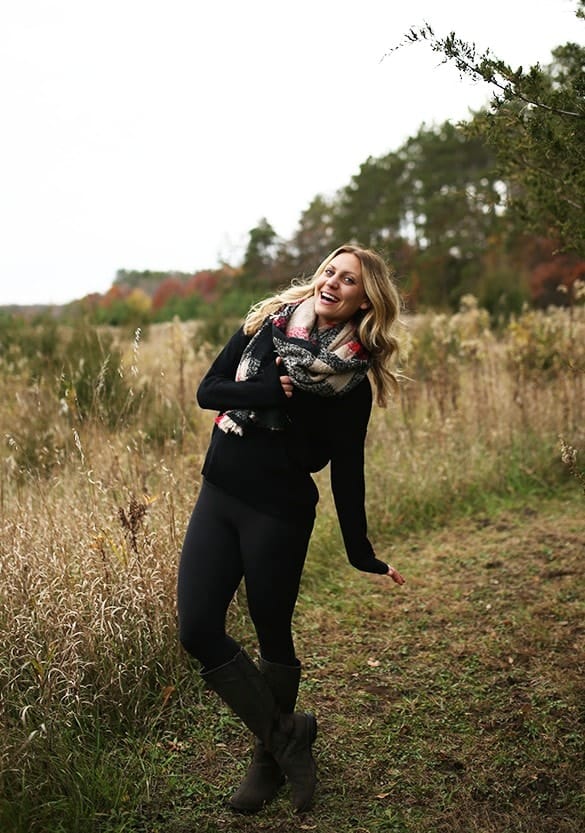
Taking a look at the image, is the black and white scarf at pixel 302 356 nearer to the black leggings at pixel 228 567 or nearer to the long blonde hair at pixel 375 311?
the long blonde hair at pixel 375 311

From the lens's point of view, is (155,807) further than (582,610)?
No

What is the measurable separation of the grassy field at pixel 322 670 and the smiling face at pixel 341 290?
560 millimetres

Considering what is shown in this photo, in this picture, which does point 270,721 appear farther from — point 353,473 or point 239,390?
point 239,390

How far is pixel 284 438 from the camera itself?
2666 mm

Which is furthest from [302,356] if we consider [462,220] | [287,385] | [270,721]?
[462,220]

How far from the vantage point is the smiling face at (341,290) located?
8.89ft

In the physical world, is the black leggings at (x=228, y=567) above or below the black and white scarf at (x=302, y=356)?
below

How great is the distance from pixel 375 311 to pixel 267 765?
1.55 meters

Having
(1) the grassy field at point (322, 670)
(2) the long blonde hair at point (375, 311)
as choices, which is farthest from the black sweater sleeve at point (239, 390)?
(1) the grassy field at point (322, 670)

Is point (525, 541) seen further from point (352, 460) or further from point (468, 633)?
point (352, 460)

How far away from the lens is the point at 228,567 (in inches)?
105

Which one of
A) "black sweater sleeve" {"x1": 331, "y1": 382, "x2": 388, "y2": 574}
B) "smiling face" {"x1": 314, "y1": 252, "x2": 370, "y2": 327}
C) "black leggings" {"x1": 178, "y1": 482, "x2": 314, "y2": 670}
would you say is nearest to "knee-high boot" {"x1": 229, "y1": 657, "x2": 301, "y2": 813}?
"black leggings" {"x1": 178, "y1": 482, "x2": 314, "y2": 670}

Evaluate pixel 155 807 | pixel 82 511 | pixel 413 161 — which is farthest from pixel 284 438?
pixel 413 161

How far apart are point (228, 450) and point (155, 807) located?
121cm
